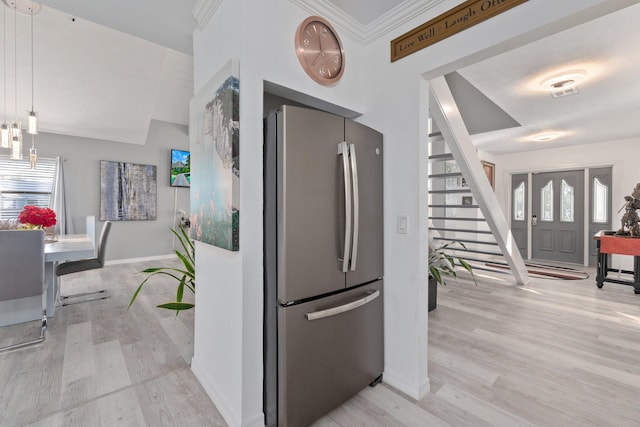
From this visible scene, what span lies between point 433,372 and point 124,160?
246 inches

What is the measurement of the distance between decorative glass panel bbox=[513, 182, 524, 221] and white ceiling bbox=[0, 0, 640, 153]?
0.99 meters

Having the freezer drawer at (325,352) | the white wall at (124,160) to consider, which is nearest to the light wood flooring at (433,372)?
the freezer drawer at (325,352)

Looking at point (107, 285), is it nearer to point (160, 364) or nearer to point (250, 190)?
point (160, 364)

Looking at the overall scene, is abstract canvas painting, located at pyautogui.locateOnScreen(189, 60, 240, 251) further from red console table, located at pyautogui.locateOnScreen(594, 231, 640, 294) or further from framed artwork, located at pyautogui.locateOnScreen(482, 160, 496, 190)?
framed artwork, located at pyautogui.locateOnScreen(482, 160, 496, 190)

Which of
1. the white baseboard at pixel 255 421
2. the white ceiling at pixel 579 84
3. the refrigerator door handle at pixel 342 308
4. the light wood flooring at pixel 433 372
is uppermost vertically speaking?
the white ceiling at pixel 579 84

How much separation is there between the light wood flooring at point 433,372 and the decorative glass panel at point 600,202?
Answer: 3.00m

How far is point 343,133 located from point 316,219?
20.3 inches

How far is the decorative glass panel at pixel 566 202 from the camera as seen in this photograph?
5930 mm

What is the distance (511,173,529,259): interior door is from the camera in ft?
21.4

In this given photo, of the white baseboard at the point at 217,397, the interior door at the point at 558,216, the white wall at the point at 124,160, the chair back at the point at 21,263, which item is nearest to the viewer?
the white baseboard at the point at 217,397

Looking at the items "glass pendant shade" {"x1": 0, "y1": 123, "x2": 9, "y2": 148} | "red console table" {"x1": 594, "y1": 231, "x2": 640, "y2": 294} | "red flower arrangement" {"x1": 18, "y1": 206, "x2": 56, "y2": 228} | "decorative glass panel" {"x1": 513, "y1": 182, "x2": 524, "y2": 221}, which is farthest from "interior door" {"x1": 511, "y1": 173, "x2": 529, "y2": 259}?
→ "glass pendant shade" {"x1": 0, "y1": 123, "x2": 9, "y2": 148}

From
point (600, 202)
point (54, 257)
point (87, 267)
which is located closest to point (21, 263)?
point (54, 257)

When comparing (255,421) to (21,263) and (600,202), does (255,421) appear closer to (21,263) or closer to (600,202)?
(21,263)

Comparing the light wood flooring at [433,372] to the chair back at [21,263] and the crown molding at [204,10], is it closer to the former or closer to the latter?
the chair back at [21,263]
